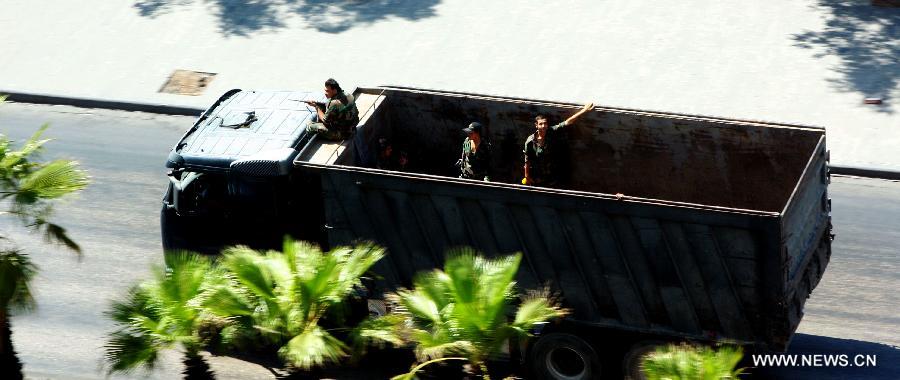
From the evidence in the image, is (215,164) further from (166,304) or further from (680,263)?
(680,263)

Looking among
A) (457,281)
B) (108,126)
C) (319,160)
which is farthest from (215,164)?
(108,126)

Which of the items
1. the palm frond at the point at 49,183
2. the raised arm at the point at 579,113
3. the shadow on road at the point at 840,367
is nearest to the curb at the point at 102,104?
the raised arm at the point at 579,113

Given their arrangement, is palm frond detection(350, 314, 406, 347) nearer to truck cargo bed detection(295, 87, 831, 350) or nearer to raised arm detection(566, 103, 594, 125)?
truck cargo bed detection(295, 87, 831, 350)

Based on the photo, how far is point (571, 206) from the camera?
13.4 meters

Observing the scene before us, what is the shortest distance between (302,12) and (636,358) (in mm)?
15031

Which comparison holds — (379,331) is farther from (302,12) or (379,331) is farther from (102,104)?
(302,12)

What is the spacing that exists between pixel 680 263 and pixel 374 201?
361cm

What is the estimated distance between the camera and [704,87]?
22.6 meters

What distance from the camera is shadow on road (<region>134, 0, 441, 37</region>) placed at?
26.1 meters

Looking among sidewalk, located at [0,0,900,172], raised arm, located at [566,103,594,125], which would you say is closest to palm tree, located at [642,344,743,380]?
raised arm, located at [566,103,594,125]

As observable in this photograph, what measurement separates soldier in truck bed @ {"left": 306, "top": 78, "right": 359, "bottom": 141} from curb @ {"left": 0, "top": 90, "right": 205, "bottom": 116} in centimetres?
759

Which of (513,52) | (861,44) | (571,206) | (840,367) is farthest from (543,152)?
(861,44)

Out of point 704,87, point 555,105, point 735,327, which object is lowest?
point 704,87

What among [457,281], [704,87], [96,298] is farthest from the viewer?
[704,87]
